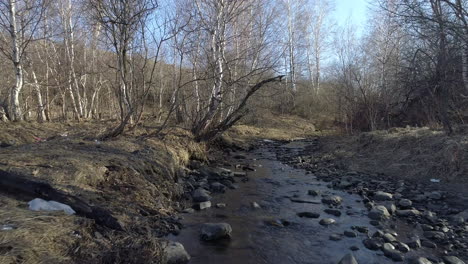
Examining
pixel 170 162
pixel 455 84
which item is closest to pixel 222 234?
pixel 170 162

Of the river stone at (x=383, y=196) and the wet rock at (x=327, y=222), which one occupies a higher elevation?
the river stone at (x=383, y=196)

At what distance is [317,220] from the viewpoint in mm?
7227

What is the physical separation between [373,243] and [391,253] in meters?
0.37

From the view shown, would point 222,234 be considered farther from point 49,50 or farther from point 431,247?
point 49,50

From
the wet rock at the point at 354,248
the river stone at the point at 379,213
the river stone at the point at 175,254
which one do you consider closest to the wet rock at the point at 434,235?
the river stone at the point at 379,213

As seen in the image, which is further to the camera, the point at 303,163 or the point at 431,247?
the point at 303,163

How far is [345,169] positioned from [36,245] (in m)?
10.8

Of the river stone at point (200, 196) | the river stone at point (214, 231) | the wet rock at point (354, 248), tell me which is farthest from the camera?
the river stone at point (200, 196)

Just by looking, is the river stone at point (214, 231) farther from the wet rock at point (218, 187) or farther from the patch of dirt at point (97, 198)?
the wet rock at point (218, 187)

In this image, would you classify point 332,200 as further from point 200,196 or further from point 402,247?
point 200,196

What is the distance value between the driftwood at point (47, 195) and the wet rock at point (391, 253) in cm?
410

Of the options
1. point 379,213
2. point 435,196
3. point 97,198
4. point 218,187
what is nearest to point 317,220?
point 379,213

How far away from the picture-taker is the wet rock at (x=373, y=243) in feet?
18.8

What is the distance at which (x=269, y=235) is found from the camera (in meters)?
6.31
